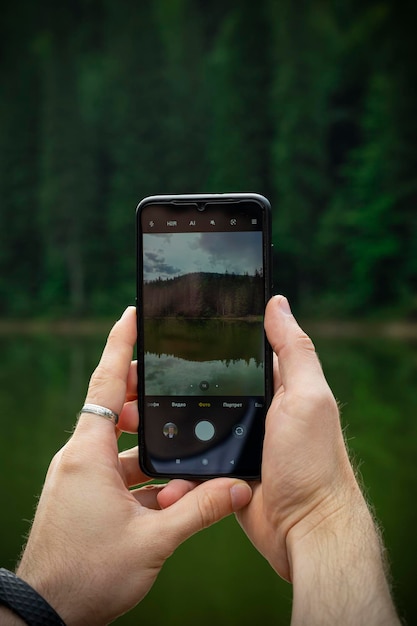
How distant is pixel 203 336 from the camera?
0.82 m

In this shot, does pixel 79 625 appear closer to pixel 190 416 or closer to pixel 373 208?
pixel 190 416

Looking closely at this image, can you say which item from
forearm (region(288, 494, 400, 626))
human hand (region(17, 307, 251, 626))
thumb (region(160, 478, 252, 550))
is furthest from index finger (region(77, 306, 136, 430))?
forearm (region(288, 494, 400, 626))

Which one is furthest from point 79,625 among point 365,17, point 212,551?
point 365,17

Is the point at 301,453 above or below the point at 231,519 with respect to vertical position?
above

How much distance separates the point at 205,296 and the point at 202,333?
0.13ft

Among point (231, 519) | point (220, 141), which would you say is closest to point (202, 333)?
point (231, 519)

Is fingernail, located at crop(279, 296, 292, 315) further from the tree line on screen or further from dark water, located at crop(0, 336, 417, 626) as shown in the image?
dark water, located at crop(0, 336, 417, 626)

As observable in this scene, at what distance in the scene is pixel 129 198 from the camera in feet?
29.2

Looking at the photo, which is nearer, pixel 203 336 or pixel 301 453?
pixel 301 453

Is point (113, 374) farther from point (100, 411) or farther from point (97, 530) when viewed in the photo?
point (97, 530)

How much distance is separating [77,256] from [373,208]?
11.3ft

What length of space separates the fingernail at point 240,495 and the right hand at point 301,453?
21 mm

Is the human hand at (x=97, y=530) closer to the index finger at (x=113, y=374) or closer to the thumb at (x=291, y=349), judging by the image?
the index finger at (x=113, y=374)

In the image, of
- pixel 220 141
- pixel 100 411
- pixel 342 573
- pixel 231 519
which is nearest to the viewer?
pixel 342 573
